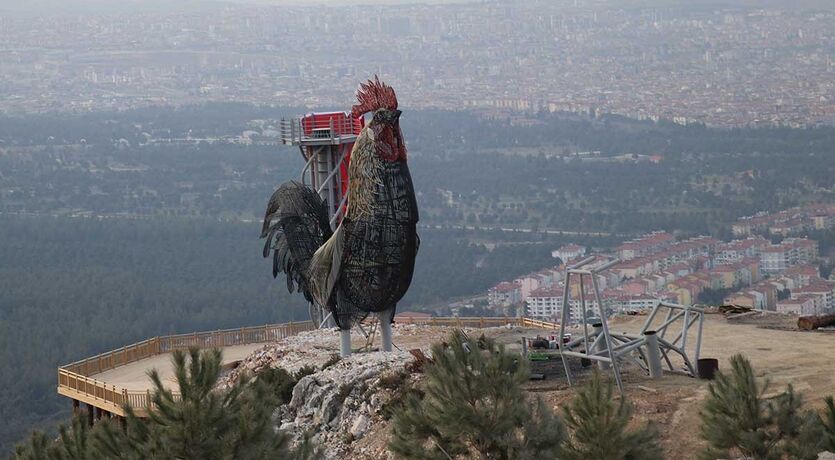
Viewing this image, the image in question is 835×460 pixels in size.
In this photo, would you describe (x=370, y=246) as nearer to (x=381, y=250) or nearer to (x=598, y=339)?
(x=381, y=250)

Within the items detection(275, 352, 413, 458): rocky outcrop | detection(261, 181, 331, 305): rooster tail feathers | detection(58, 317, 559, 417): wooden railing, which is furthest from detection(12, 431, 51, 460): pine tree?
detection(58, 317, 559, 417): wooden railing

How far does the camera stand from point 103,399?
26797 millimetres

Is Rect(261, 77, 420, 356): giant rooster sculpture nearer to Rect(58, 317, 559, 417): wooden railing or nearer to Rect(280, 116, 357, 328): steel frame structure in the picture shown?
Rect(58, 317, 559, 417): wooden railing

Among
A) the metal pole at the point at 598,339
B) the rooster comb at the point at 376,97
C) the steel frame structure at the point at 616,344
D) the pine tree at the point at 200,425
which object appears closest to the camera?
the pine tree at the point at 200,425

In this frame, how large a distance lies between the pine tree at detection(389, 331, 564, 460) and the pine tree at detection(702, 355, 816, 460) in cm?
176

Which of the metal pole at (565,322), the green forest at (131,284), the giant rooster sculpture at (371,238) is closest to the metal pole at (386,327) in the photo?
the giant rooster sculpture at (371,238)

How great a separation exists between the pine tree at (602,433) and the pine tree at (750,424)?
Answer: 2.94ft

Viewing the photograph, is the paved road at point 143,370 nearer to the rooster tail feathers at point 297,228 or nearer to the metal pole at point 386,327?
the rooster tail feathers at point 297,228

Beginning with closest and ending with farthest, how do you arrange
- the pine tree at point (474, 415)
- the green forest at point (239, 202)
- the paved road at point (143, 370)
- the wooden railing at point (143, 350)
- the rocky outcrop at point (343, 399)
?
the pine tree at point (474, 415) < the rocky outcrop at point (343, 399) < the wooden railing at point (143, 350) < the paved road at point (143, 370) < the green forest at point (239, 202)

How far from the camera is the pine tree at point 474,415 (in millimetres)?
15562

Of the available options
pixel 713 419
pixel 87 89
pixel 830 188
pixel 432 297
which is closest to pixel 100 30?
pixel 87 89

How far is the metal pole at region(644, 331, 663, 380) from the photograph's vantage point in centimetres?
2111

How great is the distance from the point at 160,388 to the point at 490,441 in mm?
3179

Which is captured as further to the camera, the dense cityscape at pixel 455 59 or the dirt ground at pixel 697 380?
the dense cityscape at pixel 455 59
